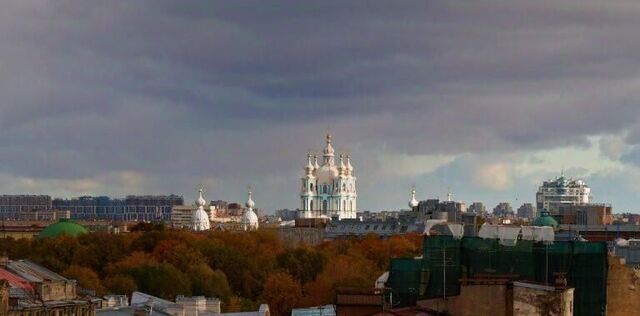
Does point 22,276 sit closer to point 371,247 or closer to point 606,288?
point 606,288

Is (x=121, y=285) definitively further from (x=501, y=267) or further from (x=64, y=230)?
(x=64, y=230)

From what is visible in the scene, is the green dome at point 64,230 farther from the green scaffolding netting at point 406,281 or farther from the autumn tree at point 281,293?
the green scaffolding netting at point 406,281

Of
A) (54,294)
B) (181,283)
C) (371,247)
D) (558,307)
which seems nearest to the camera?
(558,307)

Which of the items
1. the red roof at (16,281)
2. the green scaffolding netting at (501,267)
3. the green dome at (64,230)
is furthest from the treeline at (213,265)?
the green scaffolding netting at (501,267)

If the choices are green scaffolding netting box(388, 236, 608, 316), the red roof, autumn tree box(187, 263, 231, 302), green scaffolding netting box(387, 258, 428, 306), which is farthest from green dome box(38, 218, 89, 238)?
Answer: green scaffolding netting box(388, 236, 608, 316)

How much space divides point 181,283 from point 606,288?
72.3m

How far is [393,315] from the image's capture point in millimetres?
38000

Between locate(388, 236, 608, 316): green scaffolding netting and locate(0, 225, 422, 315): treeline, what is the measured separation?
47541mm

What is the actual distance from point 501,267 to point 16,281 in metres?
25.8

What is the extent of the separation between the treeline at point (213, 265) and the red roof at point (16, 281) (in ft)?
108

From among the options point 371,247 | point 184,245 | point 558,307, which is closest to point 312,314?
point 558,307

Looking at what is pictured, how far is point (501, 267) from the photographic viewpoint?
43.2 meters

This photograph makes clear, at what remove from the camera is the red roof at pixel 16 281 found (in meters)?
61.8

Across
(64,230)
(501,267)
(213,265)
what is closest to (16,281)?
(501,267)
